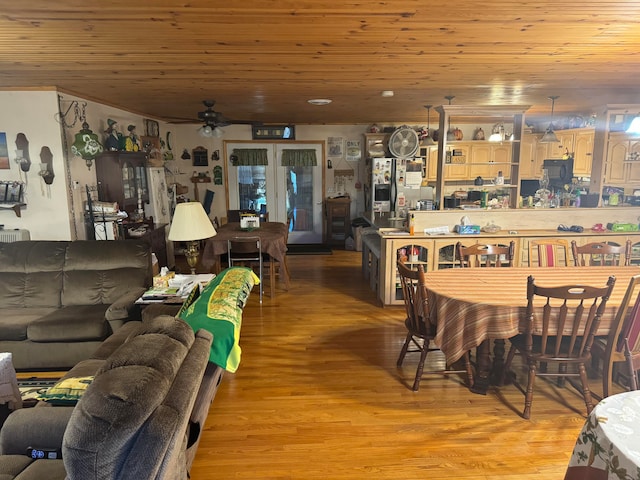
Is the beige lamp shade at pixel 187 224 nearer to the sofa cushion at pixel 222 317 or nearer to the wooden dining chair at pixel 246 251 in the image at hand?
the sofa cushion at pixel 222 317

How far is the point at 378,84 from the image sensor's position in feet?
12.9

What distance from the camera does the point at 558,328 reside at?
8.43 feet

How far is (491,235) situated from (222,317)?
3.31m

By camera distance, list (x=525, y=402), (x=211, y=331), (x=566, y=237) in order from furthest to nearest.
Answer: (x=566, y=237) < (x=525, y=402) < (x=211, y=331)

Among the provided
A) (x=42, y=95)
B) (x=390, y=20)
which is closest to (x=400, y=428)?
(x=390, y=20)

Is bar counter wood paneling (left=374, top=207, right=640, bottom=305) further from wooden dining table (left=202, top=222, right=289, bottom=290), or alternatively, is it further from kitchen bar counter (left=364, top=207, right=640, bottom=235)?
wooden dining table (left=202, top=222, right=289, bottom=290)

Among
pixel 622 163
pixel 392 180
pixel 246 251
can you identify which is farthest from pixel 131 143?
pixel 622 163

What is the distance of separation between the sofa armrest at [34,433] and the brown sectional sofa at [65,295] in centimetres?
148

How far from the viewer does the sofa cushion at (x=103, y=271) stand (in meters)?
3.64

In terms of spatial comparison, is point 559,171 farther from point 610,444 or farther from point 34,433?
point 34,433

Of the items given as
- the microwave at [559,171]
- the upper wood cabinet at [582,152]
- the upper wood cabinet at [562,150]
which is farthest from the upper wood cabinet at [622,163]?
the microwave at [559,171]

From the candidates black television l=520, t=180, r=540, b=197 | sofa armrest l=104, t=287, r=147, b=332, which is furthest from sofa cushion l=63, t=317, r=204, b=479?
black television l=520, t=180, r=540, b=197

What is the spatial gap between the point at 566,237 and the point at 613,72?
1.74 metres

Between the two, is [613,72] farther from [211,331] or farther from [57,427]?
[57,427]
